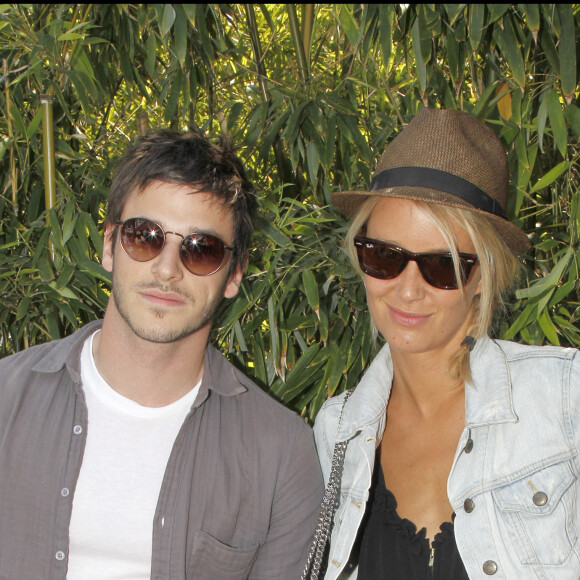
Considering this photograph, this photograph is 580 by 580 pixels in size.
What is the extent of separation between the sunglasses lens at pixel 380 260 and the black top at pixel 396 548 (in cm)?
47

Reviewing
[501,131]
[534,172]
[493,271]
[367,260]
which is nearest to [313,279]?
[367,260]

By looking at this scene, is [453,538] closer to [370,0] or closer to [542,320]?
[542,320]

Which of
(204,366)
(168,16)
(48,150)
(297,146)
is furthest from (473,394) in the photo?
(48,150)

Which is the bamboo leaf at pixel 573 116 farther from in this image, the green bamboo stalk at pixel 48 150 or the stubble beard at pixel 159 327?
the green bamboo stalk at pixel 48 150

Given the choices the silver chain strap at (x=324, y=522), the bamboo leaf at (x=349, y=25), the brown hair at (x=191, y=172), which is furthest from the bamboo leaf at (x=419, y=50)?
the silver chain strap at (x=324, y=522)

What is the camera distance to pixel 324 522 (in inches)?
64.2

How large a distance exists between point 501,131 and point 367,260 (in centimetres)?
71

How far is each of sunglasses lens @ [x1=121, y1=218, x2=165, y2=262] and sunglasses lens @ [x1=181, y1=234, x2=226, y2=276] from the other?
6 centimetres

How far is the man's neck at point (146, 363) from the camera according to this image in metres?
1.67

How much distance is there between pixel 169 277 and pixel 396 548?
2.42ft

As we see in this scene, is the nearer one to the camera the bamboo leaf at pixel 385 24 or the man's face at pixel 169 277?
the man's face at pixel 169 277

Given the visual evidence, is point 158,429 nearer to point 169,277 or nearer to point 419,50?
point 169,277

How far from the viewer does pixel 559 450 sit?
149cm

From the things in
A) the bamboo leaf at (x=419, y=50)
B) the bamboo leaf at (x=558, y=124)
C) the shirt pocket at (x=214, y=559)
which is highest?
the bamboo leaf at (x=419, y=50)
